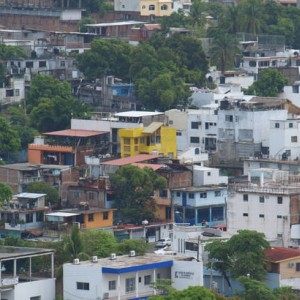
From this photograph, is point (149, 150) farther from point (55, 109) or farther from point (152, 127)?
point (55, 109)

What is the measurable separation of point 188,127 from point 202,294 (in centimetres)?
2207

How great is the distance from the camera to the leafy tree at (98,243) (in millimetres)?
46750

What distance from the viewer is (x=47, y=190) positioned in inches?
2205

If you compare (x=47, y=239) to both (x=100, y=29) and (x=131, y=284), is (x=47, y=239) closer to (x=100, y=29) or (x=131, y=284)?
(x=131, y=284)

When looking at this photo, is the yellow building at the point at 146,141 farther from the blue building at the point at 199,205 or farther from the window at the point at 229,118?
the blue building at the point at 199,205

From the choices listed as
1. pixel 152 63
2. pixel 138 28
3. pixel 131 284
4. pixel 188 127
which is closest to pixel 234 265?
pixel 131 284

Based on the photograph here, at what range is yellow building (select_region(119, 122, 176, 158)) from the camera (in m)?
60.9

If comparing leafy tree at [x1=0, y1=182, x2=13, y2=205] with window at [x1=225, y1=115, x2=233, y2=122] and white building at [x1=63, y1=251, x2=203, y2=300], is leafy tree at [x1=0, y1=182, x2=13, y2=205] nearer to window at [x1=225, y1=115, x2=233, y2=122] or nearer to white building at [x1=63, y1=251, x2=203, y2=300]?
white building at [x1=63, y1=251, x2=203, y2=300]

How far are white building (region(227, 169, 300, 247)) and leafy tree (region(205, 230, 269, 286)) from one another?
4.04 meters

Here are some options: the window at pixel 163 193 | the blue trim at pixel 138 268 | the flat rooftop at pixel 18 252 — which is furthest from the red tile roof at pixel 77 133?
the blue trim at pixel 138 268

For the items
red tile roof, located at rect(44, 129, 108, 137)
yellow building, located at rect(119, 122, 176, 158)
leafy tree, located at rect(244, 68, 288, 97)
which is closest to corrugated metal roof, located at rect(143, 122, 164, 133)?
yellow building, located at rect(119, 122, 176, 158)

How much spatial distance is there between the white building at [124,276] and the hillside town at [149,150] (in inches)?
1.0

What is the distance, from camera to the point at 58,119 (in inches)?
2552

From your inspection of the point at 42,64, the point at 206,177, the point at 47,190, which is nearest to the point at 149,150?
the point at 206,177
